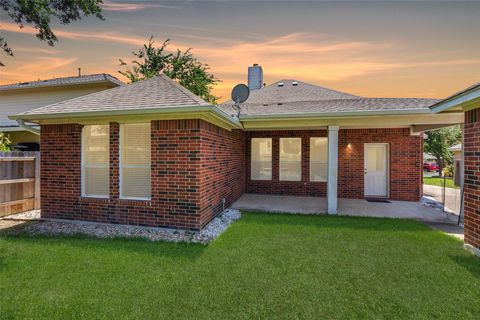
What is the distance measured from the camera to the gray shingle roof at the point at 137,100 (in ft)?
16.8

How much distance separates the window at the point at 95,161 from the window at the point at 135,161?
47 centimetres

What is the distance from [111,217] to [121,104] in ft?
9.10

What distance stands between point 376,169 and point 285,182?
3.66 m

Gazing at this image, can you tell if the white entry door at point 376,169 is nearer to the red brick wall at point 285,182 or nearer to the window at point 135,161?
the red brick wall at point 285,182

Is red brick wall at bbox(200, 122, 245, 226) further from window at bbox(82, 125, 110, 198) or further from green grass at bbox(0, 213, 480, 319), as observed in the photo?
window at bbox(82, 125, 110, 198)

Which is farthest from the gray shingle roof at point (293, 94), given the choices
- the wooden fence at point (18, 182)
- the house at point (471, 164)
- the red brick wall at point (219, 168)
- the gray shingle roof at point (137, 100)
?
the wooden fence at point (18, 182)

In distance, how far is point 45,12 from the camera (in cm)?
593

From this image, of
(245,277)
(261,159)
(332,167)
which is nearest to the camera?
(245,277)

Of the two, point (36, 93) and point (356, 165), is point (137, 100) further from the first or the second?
point (36, 93)

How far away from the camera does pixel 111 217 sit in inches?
225

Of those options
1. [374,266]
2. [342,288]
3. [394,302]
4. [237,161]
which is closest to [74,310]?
[342,288]

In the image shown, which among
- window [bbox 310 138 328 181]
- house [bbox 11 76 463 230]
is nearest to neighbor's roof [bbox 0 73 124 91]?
house [bbox 11 76 463 230]

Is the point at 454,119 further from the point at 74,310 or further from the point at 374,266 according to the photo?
the point at 74,310

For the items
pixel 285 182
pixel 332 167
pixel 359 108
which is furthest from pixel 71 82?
pixel 359 108
